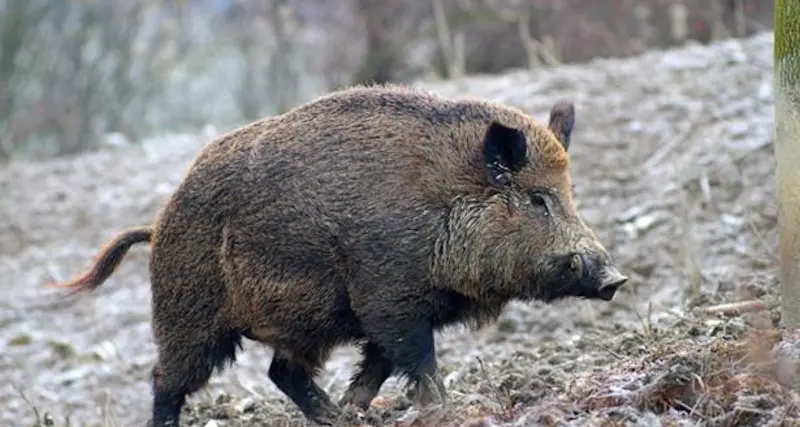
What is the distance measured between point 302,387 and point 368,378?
35 cm

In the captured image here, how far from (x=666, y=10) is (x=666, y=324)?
35.8 feet

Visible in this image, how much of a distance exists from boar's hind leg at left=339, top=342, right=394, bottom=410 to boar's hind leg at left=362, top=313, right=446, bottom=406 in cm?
35

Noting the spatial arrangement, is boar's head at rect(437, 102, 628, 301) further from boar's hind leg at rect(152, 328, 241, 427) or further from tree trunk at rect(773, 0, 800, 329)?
boar's hind leg at rect(152, 328, 241, 427)

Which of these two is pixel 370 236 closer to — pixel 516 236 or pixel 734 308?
pixel 516 236

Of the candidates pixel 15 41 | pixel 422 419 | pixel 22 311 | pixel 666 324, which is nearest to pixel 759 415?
pixel 422 419

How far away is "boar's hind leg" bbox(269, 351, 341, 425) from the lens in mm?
6039

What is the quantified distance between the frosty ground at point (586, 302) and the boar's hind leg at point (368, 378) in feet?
0.36

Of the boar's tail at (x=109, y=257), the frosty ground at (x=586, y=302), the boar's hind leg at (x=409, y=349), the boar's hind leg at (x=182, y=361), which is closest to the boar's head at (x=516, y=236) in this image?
the boar's hind leg at (x=409, y=349)

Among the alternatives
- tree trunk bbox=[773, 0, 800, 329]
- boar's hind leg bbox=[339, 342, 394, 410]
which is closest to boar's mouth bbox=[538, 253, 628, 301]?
tree trunk bbox=[773, 0, 800, 329]

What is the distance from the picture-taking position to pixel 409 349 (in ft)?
18.1

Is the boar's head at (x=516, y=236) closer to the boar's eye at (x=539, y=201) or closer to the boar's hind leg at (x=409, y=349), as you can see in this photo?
the boar's eye at (x=539, y=201)

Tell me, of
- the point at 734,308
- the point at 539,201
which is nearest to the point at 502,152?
the point at 539,201

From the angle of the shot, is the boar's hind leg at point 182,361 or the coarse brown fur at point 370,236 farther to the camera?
the boar's hind leg at point 182,361

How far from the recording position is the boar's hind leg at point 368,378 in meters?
5.89
